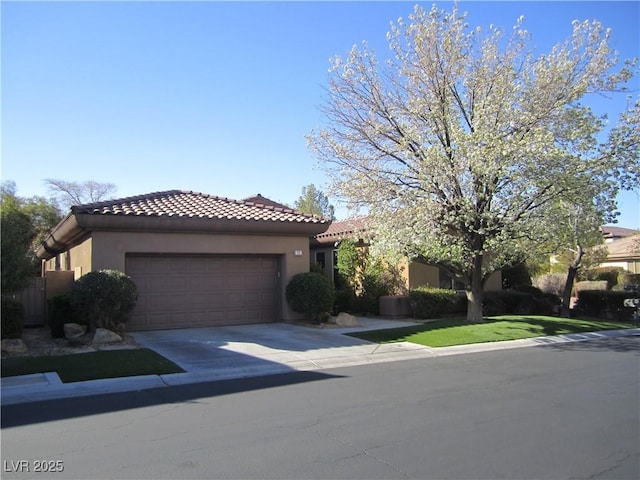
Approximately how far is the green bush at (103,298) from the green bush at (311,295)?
16.8ft

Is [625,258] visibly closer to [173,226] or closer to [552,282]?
[552,282]

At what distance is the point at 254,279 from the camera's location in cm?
1680

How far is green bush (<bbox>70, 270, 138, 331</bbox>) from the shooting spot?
12.3 metres

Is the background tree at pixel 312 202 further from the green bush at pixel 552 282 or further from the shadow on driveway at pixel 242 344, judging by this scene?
the shadow on driveway at pixel 242 344

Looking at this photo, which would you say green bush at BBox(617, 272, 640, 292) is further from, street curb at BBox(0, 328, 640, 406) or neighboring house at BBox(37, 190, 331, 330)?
neighboring house at BBox(37, 190, 331, 330)

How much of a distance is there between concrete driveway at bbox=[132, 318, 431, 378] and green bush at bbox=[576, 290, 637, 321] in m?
12.7

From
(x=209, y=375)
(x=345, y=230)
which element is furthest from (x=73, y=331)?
(x=345, y=230)

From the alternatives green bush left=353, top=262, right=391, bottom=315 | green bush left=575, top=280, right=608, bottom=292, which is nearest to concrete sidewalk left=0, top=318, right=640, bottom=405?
green bush left=353, top=262, right=391, bottom=315

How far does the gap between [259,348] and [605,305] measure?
57.7 ft

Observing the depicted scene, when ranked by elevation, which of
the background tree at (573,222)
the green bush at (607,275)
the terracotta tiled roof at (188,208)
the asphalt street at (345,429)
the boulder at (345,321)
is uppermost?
the terracotta tiled roof at (188,208)

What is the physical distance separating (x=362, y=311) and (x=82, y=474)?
54.3ft

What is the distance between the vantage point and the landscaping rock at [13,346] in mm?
10781

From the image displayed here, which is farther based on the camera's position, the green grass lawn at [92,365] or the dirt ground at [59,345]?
the dirt ground at [59,345]

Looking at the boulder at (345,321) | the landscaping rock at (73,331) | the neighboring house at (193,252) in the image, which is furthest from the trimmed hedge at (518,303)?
the landscaping rock at (73,331)
